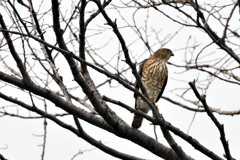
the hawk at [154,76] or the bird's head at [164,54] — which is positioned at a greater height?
the bird's head at [164,54]

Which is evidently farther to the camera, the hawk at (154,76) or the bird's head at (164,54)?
the bird's head at (164,54)

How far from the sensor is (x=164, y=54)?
6.67 metres

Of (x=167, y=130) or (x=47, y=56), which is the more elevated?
(x=47, y=56)

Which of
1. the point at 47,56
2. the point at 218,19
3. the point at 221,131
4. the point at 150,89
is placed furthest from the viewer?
the point at 150,89

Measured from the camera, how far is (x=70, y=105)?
3.05 metres

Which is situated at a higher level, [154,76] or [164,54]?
[164,54]

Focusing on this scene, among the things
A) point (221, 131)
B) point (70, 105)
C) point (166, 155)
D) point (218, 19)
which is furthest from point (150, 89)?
point (221, 131)

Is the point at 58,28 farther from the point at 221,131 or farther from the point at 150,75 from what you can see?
the point at 150,75

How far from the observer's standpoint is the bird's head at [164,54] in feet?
21.4

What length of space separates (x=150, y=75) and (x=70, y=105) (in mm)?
3408

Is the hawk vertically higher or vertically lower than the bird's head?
lower

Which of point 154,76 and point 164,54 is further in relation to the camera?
point 164,54

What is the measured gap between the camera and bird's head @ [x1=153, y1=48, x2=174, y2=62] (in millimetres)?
6520

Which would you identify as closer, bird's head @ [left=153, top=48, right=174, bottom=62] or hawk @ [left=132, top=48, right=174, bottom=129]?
hawk @ [left=132, top=48, right=174, bottom=129]
